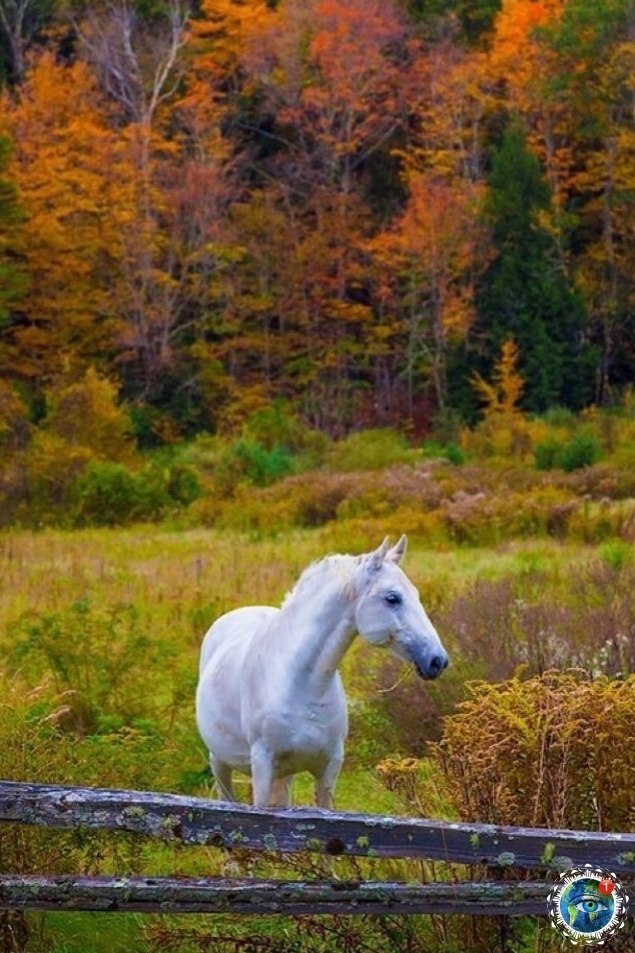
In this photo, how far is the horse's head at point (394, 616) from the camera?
7375 mm

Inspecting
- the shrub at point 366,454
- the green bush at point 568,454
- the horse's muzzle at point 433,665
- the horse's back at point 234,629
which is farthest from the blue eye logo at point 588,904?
the shrub at point 366,454

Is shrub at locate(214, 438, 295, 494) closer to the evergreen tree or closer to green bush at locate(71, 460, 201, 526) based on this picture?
green bush at locate(71, 460, 201, 526)

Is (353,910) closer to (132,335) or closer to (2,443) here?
(2,443)

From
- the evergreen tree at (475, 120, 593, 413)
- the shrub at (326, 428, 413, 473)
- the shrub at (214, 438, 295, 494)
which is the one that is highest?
the evergreen tree at (475, 120, 593, 413)

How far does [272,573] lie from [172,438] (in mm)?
27727

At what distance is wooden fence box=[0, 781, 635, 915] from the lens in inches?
233

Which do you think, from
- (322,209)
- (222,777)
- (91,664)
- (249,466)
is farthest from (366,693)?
(322,209)

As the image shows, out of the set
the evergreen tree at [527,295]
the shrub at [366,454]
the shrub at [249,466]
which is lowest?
the shrub at [366,454]

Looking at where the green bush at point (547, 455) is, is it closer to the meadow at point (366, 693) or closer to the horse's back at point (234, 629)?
the meadow at point (366, 693)

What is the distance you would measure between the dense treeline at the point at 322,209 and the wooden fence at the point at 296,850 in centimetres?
4005

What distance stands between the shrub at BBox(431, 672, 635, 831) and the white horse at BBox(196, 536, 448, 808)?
0.78m

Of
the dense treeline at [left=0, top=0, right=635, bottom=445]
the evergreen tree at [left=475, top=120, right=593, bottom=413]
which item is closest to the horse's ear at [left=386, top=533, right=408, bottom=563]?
the dense treeline at [left=0, top=0, right=635, bottom=445]

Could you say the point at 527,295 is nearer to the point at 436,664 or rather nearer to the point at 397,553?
the point at 397,553

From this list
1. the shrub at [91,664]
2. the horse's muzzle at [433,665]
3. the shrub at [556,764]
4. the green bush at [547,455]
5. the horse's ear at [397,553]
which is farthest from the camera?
the green bush at [547,455]
